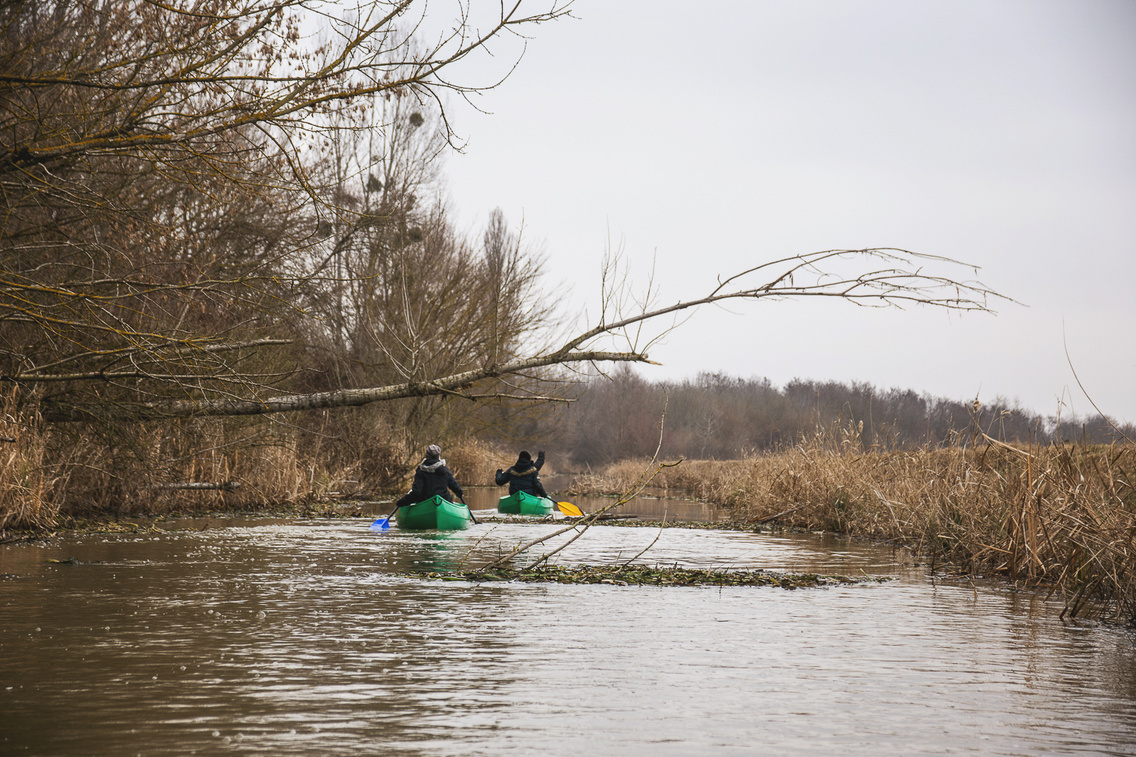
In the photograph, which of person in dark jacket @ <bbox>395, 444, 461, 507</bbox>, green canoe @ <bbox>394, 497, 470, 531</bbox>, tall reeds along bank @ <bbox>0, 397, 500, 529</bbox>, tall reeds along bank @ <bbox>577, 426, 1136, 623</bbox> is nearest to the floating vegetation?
tall reeds along bank @ <bbox>577, 426, 1136, 623</bbox>

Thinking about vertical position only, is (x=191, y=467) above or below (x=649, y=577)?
above

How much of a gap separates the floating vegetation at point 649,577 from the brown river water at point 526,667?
274 mm

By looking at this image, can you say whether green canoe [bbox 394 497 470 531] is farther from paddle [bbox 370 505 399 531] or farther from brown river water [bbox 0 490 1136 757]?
brown river water [bbox 0 490 1136 757]

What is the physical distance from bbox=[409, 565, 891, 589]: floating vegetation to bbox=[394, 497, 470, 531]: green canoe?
4834 millimetres

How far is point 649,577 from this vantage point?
9234mm

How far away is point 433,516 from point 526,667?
9.38m

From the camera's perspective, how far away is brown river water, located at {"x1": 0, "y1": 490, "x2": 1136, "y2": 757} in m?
3.95

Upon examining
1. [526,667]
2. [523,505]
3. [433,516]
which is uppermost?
[523,505]

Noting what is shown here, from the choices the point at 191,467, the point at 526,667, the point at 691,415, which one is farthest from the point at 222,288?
the point at 691,415

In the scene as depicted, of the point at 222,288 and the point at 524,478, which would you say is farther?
the point at 524,478

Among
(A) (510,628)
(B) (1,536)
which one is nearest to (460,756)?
(A) (510,628)

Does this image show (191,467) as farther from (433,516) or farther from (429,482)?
(433,516)

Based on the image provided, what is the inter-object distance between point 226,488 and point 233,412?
4.74 metres

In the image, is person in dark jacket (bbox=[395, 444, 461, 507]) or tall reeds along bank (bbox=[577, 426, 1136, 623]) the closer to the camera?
tall reeds along bank (bbox=[577, 426, 1136, 623])
